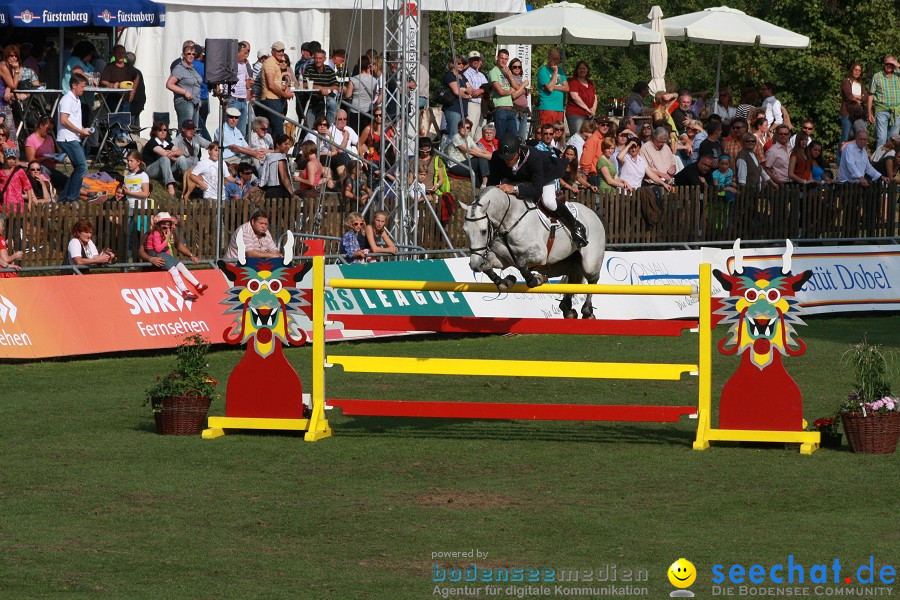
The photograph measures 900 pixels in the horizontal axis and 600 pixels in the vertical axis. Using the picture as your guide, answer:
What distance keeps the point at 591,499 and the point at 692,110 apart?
19324 mm

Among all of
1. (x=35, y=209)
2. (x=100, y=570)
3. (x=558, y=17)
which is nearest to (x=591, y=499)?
(x=100, y=570)

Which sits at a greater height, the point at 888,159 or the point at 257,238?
the point at 888,159

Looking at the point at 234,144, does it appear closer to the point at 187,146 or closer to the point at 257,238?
the point at 187,146

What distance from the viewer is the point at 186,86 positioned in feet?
81.0

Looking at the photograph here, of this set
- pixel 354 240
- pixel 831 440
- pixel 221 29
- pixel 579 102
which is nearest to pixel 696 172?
pixel 579 102

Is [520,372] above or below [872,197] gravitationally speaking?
below

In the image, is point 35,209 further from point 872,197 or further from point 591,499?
point 872,197

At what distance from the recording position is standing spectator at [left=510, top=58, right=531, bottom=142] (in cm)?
2608

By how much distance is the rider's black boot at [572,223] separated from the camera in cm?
1472

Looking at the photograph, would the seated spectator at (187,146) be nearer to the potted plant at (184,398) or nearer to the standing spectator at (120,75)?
the standing spectator at (120,75)

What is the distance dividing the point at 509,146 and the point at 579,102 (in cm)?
1283

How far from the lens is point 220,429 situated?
46.4 ft

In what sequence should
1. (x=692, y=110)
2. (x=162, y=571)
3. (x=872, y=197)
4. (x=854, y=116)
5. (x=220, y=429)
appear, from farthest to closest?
(x=692, y=110)
(x=854, y=116)
(x=872, y=197)
(x=220, y=429)
(x=162, y=571)

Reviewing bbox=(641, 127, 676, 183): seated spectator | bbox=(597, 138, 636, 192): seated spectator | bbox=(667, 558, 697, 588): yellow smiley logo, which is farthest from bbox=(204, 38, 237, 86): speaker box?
bbox=(667, 558, 697, 588): yellow smiley logo
